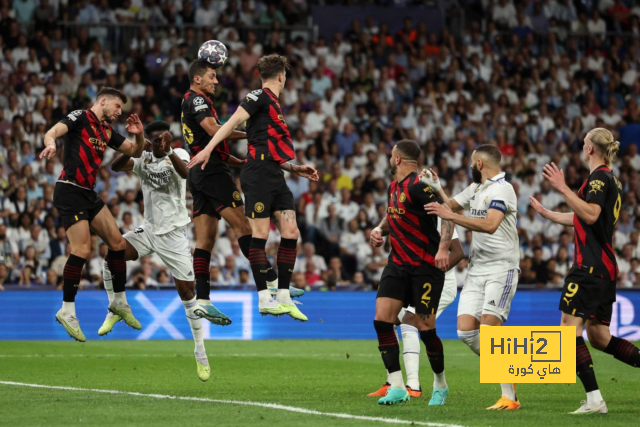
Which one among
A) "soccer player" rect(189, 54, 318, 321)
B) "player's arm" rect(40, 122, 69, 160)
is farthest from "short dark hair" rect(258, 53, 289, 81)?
"player's arm" rect(40, 122, 69, 160)

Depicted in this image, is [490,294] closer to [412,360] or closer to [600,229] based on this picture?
[412,360]

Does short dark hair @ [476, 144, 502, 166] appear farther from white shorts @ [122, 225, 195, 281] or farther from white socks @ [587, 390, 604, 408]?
white shorts @ [122, 225, 195, 281]

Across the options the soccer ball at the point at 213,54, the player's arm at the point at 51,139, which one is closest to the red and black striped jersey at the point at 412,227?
the soccer ball at the point at 213,54

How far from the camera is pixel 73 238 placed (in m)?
10.6

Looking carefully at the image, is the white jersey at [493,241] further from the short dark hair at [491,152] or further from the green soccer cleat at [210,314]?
the green soccer cleat at [210,314]

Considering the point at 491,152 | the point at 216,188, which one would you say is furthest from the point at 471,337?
the point at 216,188

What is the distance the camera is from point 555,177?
8.88 metres

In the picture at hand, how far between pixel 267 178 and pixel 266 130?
50 centimetres

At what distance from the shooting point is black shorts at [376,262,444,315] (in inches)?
369

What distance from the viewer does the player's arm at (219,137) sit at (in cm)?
962

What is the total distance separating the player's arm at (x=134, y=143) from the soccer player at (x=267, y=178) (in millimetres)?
867

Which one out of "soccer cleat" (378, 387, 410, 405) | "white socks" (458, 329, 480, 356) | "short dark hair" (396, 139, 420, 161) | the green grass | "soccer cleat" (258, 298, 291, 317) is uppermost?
"short dark hair" (396, 139, 420, 161)

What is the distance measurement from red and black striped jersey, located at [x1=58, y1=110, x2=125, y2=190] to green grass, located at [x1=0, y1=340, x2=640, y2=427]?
2.32 meters

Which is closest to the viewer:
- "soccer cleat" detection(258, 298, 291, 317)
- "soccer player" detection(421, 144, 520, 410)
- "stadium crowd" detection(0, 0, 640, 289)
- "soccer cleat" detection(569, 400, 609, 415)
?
"soccer cleat" detection(569, 400, 609, 415)
